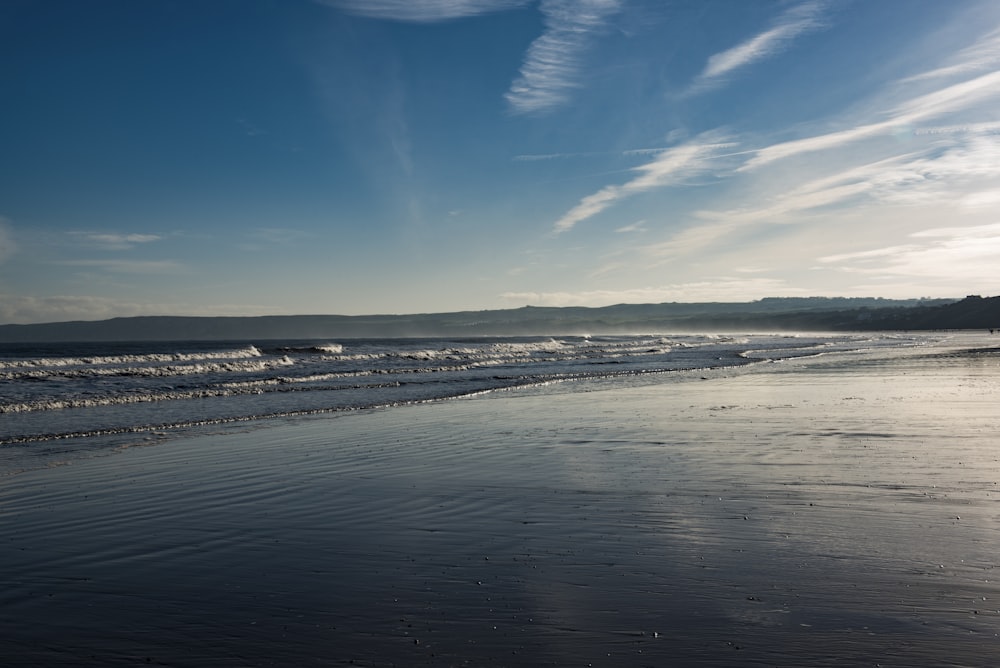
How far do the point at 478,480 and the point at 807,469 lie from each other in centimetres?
418

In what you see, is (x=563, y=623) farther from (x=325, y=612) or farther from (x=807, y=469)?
(x=807, y=469)

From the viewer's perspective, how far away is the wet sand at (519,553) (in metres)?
4.21

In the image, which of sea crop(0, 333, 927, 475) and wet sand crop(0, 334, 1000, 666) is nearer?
wet sand crop(0, 334, 1000, 666)

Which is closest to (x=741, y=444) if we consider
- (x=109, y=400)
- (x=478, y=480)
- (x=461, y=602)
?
(x=478, y=480)

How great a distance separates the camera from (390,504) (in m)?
7.95

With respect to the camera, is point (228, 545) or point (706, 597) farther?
point (228, 545)

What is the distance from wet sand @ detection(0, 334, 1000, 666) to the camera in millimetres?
4215

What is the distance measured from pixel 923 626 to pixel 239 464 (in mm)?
9161

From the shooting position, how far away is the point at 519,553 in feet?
19.5

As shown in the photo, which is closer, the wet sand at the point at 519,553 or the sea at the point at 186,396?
the wet sand at the point at 519,553

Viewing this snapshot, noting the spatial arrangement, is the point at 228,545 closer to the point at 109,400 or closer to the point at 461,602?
the point at 461,602

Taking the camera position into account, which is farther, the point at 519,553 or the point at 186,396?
the point at 186,396

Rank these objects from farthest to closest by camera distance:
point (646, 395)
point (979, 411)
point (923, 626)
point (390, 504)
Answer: point (646, 395) < point (979, 411) < point (390, 504) < point (923, 626)

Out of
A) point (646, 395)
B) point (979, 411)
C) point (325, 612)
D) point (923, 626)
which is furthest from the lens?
point (646, 395)
